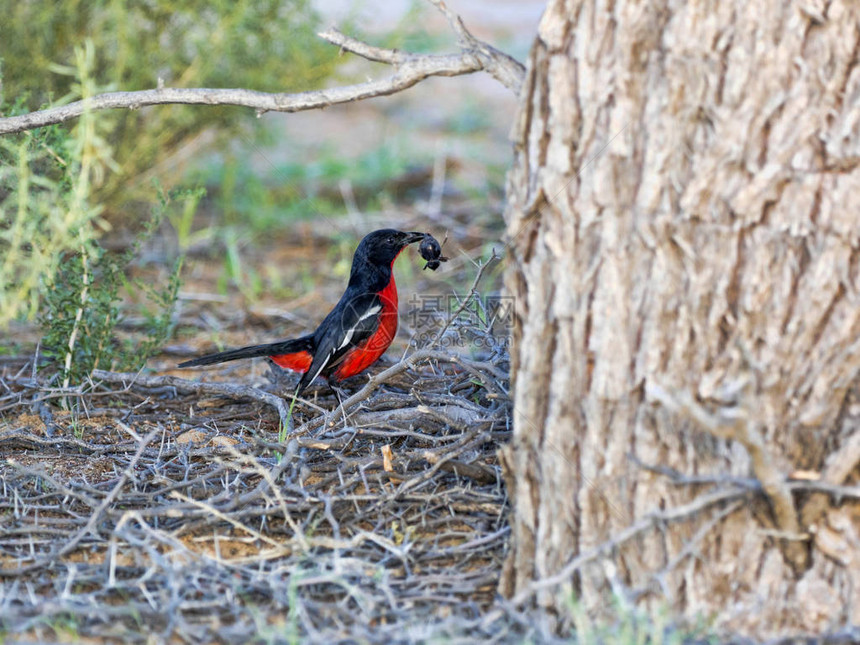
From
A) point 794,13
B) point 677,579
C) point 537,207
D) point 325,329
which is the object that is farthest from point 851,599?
point 325,329

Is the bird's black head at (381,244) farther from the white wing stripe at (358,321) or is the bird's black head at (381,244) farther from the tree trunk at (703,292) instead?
the tree trunk at (703,292)

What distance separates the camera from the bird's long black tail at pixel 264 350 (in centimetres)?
394

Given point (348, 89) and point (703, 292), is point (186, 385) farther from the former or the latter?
point (703, 292)

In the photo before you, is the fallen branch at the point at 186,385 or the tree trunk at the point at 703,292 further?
the fallen branch at the point at 186,385

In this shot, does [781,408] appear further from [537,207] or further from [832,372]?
[537,207]

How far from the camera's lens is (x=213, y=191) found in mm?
8008

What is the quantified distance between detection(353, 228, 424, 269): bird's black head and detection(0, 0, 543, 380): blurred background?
649 millimetres

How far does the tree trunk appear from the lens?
6.48ft

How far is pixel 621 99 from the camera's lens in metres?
2.04

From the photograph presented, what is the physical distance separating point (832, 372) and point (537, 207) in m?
0.75

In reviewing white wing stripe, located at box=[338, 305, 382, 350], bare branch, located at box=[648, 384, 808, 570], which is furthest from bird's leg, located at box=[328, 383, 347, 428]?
bare branch, located at box=[648, 384, 808, 570]

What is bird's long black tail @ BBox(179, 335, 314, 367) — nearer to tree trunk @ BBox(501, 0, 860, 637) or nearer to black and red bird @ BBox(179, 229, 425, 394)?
black and red bird @ BBox(179, 229, 425, 394)

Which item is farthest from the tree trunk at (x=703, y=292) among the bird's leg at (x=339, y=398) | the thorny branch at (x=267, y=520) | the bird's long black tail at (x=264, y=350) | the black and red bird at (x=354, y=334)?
the bird's long black tail at (x=264, y=350)

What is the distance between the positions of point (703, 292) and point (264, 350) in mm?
2492
